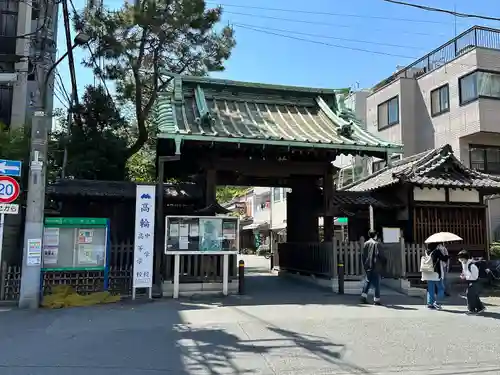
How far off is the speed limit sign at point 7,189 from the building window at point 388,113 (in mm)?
21960

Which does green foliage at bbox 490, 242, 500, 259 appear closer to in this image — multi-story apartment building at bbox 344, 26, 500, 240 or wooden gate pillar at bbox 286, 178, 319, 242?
multi-story apartment building at bbox 344, 26, 500, 240

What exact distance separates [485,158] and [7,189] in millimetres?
21798

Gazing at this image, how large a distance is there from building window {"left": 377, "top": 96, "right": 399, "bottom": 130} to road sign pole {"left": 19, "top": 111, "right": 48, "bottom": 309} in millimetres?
21197

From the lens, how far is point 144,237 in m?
12.0

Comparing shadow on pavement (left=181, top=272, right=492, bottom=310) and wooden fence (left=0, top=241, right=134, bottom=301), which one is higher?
wooden fence (left=0, top=241, right=134, bottom=301)

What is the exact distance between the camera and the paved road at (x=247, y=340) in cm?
633

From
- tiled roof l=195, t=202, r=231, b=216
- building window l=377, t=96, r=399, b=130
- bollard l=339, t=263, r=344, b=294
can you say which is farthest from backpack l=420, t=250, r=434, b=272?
building window l=377, t=96, r=399, b=130

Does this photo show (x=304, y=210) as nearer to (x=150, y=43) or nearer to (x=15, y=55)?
(x=150, y=43)

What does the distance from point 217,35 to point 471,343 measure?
632 inches

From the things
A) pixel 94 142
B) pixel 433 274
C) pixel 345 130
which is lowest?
pixel 433 274

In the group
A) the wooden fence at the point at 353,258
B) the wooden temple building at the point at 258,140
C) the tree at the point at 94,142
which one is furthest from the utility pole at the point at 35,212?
the wooden fence at the point at 353,258

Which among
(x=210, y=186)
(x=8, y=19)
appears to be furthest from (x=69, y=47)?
(x=8, y=19)

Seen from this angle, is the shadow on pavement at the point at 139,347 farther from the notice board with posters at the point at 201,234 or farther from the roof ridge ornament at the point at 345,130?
the roof ridge ornament at the point at 345,130

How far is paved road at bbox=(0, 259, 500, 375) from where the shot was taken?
249 inches
